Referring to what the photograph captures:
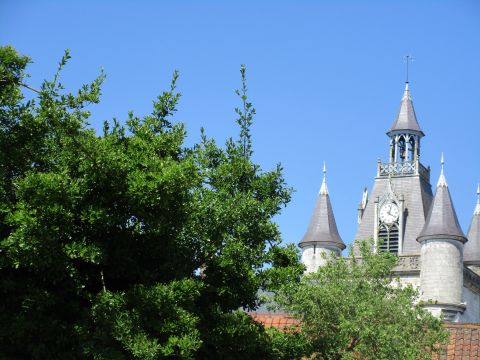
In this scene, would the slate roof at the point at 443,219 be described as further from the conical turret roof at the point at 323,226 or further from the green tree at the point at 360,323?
the green tree at the point at 360,323

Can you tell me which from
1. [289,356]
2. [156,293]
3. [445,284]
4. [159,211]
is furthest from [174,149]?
[445,284]

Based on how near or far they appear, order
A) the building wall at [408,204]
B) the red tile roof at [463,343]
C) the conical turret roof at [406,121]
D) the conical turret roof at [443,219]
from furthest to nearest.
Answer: the conical turret roof at [406,121] → the building wall at [408,204] → the conical turret roof at [443,219] → the red tile roof at [463,343]

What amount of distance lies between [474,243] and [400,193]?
726cm

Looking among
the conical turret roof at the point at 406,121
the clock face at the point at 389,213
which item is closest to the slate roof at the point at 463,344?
the clock face at the point at 389,213

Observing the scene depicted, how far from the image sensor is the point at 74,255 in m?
18.0

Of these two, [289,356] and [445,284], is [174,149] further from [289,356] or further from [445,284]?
[445,284]

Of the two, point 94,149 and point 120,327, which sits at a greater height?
point 94,149

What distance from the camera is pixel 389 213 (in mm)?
84875

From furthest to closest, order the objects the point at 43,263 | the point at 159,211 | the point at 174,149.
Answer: the point at 174,149 → the point at 159,211 → the point at 43,263

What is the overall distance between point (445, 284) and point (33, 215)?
6067 cm

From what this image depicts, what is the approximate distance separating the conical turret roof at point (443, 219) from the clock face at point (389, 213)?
7.75m

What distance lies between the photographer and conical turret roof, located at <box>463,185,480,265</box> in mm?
82062

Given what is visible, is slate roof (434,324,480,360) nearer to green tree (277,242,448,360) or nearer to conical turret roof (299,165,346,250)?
green tree (277,242,448,360)

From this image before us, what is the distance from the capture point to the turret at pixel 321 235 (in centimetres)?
8081
